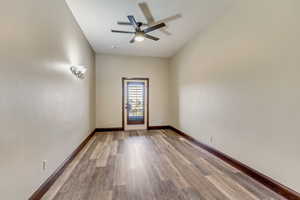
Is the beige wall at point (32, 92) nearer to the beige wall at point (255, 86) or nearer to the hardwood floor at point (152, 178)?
the hardwood floor at point (152, 178)

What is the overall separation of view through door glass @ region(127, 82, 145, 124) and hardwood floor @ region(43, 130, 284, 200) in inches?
100

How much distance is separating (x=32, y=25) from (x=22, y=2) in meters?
0.24

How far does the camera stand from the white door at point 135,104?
618 cm

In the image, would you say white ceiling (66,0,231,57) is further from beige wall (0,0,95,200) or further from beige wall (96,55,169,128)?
beige wall (96,55,169,128)

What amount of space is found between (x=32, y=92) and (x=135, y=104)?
4561 millimetres

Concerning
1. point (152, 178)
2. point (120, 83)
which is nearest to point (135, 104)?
point (120, 83)

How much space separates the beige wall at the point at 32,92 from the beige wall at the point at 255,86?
312 cm

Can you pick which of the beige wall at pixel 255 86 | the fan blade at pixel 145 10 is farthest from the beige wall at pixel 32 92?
the beige wall at pixel 255 86

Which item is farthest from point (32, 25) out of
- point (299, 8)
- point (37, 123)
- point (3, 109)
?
point (299, 8)

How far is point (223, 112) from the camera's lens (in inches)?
125

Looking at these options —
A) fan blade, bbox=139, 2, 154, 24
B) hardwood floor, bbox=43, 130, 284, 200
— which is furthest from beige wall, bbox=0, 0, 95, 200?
fan blade, bbox=139, 2, 154, 24

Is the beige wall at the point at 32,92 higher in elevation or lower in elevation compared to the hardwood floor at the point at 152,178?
higher

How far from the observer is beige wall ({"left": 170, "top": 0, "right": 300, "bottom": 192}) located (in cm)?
195

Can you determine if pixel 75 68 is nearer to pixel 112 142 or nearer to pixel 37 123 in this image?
pixel 37 123
